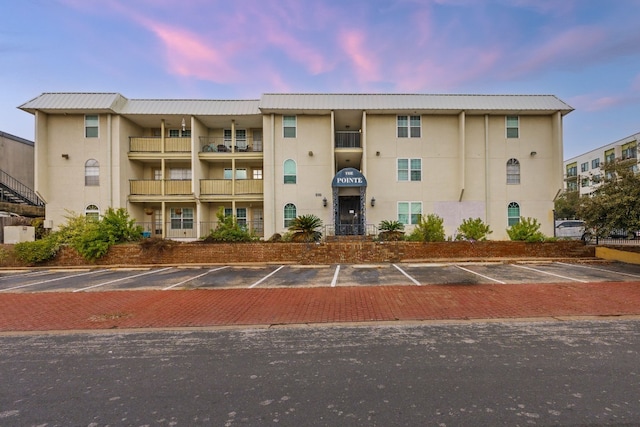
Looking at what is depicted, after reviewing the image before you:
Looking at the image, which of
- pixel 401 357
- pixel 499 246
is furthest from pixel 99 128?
pixel 499 246

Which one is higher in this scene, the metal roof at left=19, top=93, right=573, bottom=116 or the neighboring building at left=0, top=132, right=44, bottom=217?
the metal roof at left=19, top=93, right=573, bottom=116

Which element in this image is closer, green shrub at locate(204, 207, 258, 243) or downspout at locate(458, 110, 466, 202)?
green shrub at locate(204, 207, 258, 243)

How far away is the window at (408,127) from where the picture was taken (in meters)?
20.9

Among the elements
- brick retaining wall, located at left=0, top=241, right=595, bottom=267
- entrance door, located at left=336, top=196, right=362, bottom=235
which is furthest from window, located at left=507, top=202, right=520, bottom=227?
entrance door, located at left=336, top=196, right=362, bottom=235

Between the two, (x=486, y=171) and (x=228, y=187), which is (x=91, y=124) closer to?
(x=228, y=187)

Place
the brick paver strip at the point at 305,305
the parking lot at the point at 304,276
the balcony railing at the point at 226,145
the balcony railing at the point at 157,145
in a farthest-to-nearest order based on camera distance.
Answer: the balcony railing at the point at 226,145, the balcony railing at the point at 157,145, the parking lot at the point at 304,276, the brick paver strip at the point at 305,305

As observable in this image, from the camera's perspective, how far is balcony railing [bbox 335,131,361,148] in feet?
71.4

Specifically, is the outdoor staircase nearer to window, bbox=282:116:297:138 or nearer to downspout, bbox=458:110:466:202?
window, bbox=282:116:297:138

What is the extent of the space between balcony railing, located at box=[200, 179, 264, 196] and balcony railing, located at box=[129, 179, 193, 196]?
3.74 feet

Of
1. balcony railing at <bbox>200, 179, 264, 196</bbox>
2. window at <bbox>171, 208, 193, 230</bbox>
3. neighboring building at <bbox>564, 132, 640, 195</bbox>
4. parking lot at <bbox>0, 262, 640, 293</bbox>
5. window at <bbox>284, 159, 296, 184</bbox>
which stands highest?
neighboring building at <bbox>564, 132, 640, 195</bbox>

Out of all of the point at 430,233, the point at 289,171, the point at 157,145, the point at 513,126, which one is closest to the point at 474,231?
the point at 430,233

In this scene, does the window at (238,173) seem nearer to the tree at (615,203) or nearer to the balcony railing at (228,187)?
the balcony railing at (228,187)

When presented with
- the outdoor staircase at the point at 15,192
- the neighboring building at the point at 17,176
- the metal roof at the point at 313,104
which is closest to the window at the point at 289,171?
the metal roof at the point at 313,104

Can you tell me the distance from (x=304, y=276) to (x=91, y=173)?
60.4 feet
